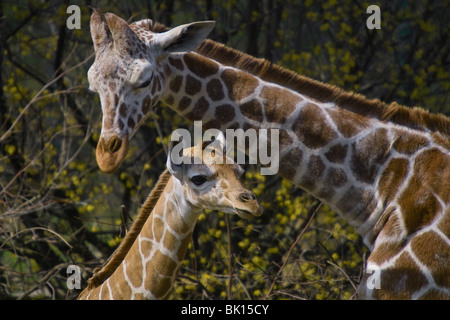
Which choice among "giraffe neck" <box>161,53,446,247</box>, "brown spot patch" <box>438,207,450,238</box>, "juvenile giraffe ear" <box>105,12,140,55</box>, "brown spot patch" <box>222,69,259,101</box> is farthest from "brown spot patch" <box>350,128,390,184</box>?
"juvenile giraffe ear" <box>105,12,140,55</box>

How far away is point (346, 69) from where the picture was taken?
24.1ft

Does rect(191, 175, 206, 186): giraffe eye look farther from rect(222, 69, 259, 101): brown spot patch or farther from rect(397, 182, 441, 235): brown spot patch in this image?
rect(397, 182, 441, 235): brown spot patch

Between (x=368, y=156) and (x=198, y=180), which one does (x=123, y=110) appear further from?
(x=368, y=156)

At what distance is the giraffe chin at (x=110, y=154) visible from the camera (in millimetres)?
3859

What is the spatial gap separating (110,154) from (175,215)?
67 cm

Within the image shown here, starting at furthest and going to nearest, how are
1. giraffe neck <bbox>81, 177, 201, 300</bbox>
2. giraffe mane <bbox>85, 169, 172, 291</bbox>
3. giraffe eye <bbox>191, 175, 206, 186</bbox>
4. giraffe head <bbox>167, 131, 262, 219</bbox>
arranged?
giraffe mane <bbox>85, 169, 172, 291</bbox>, giraffe neck <bbox>81, 177, 201, 300</bbox>, giraffe eye <bbox>191, 175, 206, 186</bbox>, giraffe head <bbox>167, 131, 262, 219</bbox>

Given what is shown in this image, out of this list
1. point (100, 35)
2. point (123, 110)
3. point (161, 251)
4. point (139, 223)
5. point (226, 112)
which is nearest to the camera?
point (123, 110)

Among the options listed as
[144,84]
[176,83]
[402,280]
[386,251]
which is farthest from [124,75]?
[402,280]

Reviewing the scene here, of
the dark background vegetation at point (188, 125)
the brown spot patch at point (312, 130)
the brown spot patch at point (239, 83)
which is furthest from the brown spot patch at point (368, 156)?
the dark background vegetation at point (188, 125)

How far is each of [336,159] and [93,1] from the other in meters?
4.57

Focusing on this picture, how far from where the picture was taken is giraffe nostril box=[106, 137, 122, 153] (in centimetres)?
388

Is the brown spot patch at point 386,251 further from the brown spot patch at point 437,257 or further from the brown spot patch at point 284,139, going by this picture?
the brown spot patch at point 284,139

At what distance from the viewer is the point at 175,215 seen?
14.1 ft
